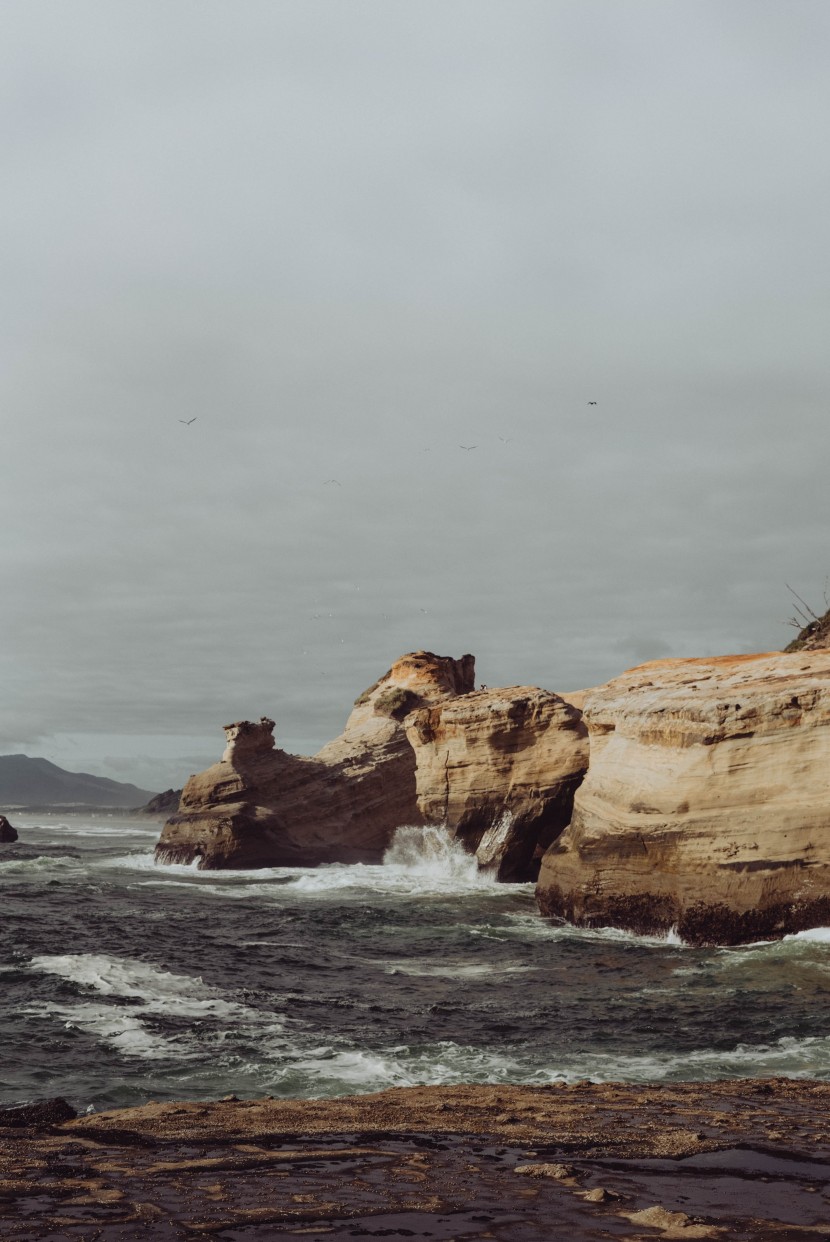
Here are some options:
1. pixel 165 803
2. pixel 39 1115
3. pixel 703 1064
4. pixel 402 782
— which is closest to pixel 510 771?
pixel 402 782

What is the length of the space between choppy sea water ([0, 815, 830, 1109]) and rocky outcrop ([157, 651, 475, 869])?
15.1 meters

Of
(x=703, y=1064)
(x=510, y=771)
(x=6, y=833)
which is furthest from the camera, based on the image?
(x=6, y=833)

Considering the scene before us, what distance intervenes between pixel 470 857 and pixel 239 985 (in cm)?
2147

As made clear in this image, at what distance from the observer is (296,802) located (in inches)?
1821

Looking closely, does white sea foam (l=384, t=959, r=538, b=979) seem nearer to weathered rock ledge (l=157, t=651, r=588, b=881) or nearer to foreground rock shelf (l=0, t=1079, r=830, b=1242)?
foreground rock shelf (l=0, t=1079, r=830, b=1242)

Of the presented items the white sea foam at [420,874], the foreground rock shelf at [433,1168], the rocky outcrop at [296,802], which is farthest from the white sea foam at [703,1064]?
the rocky outcrop at [296,802]

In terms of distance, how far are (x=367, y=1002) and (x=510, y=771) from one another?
21459mm

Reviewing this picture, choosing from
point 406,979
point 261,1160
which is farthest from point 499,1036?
point 261,1160

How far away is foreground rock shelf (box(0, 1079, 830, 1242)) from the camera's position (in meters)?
5.62

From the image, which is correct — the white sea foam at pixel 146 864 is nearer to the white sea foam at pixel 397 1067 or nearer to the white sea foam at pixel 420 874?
the white sea foam at pixel 420 874

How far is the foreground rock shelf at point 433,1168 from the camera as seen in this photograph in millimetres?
5625

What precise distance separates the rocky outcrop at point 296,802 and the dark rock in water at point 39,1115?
35013 mm

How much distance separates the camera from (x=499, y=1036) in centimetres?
1398

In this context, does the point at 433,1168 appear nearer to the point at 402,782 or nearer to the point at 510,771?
the point at 510,771
